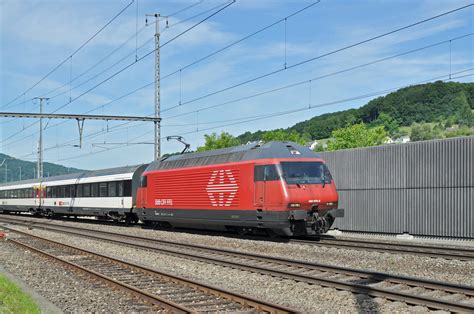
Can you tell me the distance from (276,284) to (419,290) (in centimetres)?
282

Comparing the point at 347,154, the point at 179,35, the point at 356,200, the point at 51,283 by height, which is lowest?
the point at 51,283

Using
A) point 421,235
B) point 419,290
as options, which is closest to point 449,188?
point 421,235

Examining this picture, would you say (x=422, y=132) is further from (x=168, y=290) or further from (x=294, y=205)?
(x=168, y=290)

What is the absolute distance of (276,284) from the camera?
1112 cm

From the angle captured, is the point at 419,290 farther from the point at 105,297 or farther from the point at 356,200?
the point at 356,200

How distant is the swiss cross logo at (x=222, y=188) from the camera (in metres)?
20.9

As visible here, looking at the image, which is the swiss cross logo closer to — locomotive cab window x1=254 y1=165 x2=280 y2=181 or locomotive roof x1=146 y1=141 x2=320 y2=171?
locomotive roof x1=146 y1=141 x2=320 y2=171

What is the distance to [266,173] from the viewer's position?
762 inches

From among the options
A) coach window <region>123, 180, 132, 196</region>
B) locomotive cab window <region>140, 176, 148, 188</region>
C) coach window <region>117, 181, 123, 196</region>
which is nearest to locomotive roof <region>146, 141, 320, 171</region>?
locomotive cab window <region>140, 176, 148, 188</region>

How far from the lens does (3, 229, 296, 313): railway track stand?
881 cm

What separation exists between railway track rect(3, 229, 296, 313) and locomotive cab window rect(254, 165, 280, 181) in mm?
6400

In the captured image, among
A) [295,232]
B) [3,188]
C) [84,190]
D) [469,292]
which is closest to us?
[469,292]

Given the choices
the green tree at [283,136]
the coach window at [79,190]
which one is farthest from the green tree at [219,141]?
the coach window at [79,190]

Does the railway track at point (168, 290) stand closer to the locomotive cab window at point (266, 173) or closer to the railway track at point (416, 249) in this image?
the locomotive cab window at point (266, 173)
